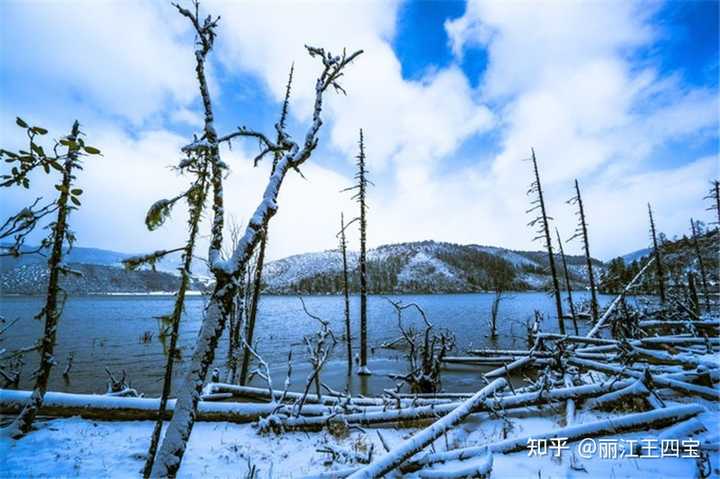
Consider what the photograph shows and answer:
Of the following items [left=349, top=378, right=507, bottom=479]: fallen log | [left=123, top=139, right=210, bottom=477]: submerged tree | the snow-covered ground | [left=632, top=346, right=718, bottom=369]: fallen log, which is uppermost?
[left=123, top=139, right=210, bottom=477]: submerged tree

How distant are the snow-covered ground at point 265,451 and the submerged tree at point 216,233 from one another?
147 centimetres

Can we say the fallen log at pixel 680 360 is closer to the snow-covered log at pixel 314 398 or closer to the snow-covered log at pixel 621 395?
the snow-covered log at pixel 621 395

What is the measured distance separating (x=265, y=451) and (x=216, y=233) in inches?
178

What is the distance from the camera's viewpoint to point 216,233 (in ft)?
17.3

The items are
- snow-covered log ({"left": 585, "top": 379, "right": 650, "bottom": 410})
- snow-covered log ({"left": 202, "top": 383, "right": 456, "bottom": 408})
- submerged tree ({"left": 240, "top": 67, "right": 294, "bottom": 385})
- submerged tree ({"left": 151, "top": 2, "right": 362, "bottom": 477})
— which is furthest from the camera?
submerged tree ({"left": 240, "top": 67, "right": 294, "bottom": 385})

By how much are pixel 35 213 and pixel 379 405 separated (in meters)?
8.28

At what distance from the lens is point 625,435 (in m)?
5.88

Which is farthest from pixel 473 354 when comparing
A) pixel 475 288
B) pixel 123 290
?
pixel 123 290

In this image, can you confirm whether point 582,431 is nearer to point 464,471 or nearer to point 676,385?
point 464,471

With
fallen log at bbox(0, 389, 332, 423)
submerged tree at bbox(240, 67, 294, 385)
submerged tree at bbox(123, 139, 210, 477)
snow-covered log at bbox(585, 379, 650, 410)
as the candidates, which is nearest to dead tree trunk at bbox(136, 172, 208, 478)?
submerged tree at bbox(123, 139, 210, 477)

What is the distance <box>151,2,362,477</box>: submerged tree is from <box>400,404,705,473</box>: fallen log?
3446 mm

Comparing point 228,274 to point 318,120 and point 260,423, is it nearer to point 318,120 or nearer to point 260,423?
point 318,120

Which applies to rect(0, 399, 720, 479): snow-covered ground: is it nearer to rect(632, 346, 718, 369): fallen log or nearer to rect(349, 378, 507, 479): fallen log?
rect(349, 378, 507, 479): fallen log

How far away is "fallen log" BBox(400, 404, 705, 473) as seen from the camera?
17.5 feet
